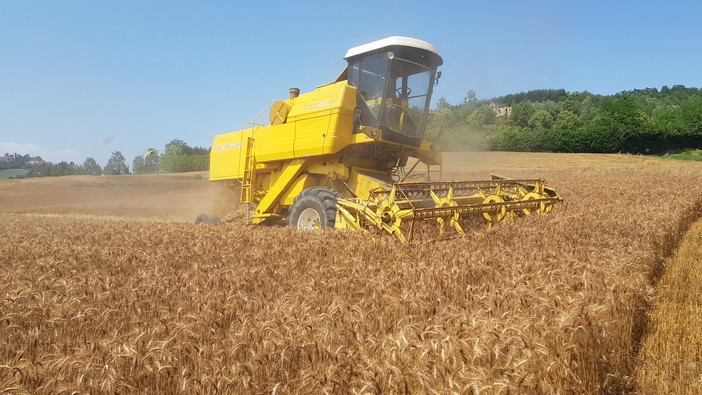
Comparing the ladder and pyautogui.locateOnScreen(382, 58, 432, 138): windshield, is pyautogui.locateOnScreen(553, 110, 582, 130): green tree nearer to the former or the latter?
pyautogui.locateOnScreen(382, 58, 432, 138): windshield

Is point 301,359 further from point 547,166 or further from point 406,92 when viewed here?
point 547,166

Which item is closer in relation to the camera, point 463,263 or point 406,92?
point 463,263

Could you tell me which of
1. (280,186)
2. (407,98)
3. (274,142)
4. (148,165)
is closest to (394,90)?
(407,98)

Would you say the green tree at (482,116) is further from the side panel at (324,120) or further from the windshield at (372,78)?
the side panel at (324,120)

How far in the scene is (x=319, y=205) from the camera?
6980 mm

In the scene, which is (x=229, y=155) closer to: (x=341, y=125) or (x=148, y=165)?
(x=341, y=125)

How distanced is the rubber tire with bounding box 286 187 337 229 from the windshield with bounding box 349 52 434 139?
5.12 ft

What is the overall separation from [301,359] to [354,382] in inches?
16.1

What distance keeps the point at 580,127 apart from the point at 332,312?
2656 inches

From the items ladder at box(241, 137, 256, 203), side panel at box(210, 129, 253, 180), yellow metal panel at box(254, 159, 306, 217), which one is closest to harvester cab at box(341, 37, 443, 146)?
yellow metal panel at box(254, 159, 306, 217)

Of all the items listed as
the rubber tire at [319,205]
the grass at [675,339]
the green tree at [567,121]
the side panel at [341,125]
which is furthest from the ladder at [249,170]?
the green tree at [567,121]

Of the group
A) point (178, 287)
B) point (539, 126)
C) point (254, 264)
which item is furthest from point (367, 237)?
point (539, 126)

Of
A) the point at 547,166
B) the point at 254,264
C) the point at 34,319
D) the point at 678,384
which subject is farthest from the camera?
the point at 547,166

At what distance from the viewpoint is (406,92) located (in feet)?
27.1
